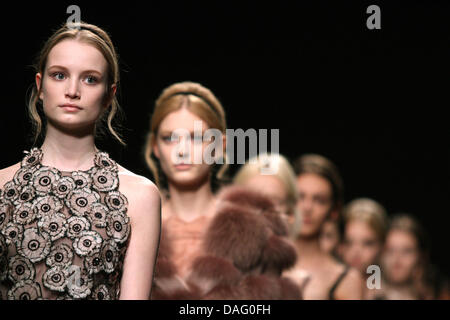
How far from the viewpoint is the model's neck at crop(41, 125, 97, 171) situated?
121 inches

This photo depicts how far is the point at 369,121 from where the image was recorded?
749 centimetres

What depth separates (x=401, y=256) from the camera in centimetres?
788

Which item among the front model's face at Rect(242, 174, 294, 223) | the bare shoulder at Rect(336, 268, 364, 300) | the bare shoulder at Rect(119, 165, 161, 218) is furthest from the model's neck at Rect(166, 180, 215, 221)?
the bare shoulder at Rect(119, 165, 161, 218)

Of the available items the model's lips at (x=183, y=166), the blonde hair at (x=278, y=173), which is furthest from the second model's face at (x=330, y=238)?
the model's lips at (x=183, y=166)

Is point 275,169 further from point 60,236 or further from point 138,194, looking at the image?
point 60,236

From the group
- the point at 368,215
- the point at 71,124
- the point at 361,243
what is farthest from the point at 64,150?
the point at 368,215

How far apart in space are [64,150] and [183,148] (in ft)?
5.71

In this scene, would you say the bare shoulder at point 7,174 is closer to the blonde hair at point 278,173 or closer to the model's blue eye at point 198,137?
the model's blue eye at point 198,137

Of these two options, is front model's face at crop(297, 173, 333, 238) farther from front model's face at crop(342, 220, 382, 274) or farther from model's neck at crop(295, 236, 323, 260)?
front model's face at crop(342, 220, 382, 274)
